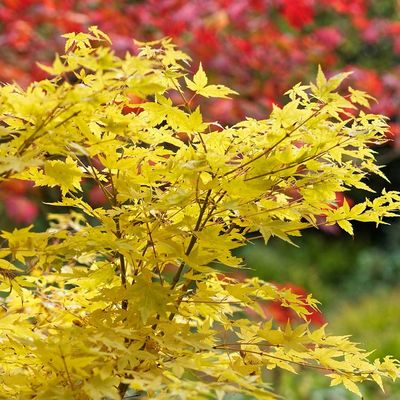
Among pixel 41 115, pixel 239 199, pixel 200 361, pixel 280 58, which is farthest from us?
pixel 280 58

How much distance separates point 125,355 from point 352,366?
657mm

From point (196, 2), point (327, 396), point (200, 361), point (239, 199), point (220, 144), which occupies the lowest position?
point (327, 396)

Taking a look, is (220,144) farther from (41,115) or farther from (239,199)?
(41,115)

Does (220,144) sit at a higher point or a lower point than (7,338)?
higher

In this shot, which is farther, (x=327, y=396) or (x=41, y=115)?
(x=327, y=396)

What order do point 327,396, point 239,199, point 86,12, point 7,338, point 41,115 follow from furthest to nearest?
point 86,12
point 327,396
point 7,338
point 239,199
point 41,115

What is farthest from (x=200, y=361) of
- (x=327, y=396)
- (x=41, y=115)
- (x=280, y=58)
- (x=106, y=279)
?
(x=280, y=58)

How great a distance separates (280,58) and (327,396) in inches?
105

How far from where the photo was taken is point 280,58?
20.0 feet

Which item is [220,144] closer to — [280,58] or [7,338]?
[7,338]

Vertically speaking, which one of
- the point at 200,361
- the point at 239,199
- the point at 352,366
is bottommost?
the point at 352,366

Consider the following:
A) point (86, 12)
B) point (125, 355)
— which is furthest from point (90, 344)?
point (86, 12)

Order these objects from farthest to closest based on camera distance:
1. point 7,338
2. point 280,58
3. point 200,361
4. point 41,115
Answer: point 280,58, point 7,338, point 200,361, point 41,115

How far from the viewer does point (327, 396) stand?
443 centimetres
